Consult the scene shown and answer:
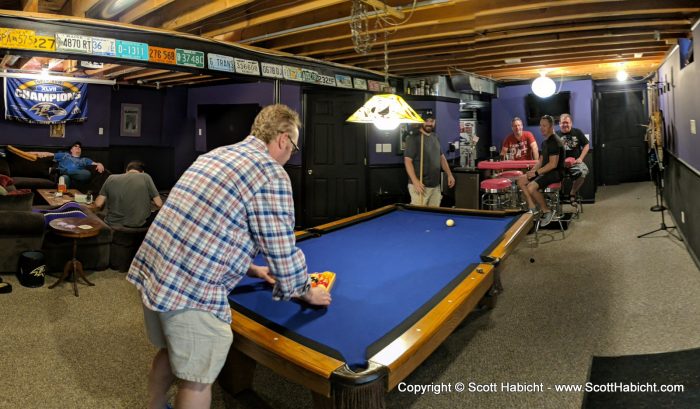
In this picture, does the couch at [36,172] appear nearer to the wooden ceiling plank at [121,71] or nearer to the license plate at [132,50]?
the wooden ceiling plank at [121,71]

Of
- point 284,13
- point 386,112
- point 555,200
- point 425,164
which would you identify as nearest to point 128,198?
point 284,13

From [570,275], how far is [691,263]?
1.39 metres

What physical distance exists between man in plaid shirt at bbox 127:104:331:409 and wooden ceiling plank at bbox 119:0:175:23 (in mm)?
3413

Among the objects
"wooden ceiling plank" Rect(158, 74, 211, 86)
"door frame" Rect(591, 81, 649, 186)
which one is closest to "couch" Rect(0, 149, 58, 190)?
"wooden ceiling plank" Rect(158, 74, 211, 86)

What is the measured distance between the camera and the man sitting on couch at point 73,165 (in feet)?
31.7

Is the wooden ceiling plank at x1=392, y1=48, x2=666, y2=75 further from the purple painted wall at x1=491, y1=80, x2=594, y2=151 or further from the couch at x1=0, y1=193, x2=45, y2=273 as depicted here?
the couch at x1=0, y1=193, x2=45, y2=273

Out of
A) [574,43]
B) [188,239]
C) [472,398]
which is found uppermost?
[574,43]

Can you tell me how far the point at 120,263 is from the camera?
209 inches

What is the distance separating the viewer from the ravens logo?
10.2m

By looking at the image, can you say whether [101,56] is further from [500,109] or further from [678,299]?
[500,109]

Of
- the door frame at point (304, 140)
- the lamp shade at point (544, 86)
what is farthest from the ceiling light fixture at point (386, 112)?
the lamp shade at point (544, 86)

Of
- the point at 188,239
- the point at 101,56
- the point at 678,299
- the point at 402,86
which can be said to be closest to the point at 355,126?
the point at 402,86

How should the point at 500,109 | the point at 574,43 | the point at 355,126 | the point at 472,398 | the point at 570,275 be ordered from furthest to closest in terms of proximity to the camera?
the point at 500,109
the point at 355,126
the point at 574,43
the point at 570,275
the point at 472,398

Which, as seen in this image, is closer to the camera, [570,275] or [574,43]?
[570,275]
